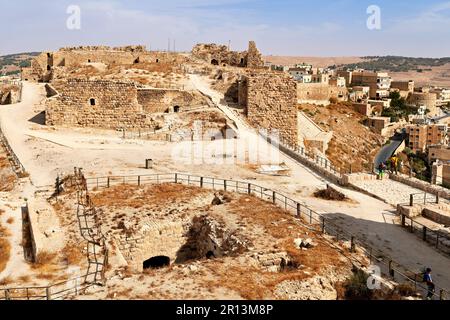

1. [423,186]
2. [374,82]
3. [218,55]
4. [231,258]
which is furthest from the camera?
[374,82]

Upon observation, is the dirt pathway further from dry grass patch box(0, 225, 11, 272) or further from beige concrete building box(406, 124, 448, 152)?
beige concrete building box(406, 124, 448, 152)

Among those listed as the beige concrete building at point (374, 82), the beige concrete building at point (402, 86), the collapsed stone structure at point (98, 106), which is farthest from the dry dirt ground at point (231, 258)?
the beige concrete building at point (402, 86)

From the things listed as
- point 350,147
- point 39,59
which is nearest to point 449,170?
point 350,147

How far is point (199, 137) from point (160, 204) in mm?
11519

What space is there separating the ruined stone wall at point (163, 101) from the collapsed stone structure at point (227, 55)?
14.2m

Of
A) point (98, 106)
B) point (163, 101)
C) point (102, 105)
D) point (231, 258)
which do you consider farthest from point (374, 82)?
point (231, 258)

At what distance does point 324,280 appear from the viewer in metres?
10.7

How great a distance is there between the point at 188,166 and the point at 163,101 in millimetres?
10991

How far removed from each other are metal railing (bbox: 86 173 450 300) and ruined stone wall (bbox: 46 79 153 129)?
10695 mm

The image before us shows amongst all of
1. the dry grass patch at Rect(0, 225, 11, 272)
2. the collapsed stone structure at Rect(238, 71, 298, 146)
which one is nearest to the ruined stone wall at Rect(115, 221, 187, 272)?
the dry grass patch at Rect(0, 225, 11, 272)

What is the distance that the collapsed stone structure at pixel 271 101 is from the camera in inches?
1163

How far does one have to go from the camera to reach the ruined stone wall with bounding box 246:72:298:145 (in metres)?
29.5

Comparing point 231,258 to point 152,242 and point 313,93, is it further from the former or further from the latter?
point 313,93

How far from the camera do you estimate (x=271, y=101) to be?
29.8m
